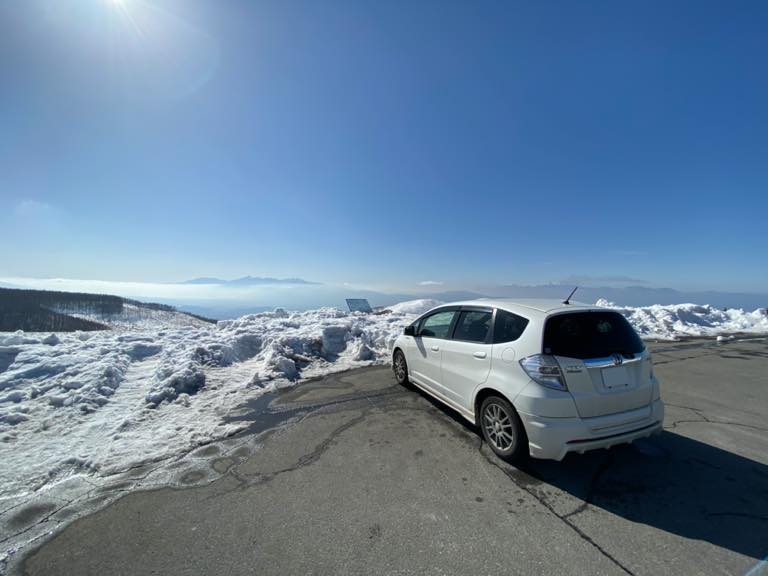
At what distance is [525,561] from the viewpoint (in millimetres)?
2373

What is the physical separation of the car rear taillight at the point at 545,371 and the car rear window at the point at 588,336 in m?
0.10

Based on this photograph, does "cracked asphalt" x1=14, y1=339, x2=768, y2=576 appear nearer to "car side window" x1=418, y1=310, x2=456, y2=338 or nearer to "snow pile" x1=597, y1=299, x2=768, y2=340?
"car side window" x1=418, y1=310, x2=456, y2=338

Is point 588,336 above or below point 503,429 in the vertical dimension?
above

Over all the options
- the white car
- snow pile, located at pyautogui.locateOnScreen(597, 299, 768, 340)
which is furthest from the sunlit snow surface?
snow pile, located at pyautogui.locateOnScreen(597, 299, 768, 340)

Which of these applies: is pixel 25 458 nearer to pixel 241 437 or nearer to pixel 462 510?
pixel 241 437

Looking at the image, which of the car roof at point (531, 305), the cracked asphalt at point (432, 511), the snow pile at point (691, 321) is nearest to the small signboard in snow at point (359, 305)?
the snow pile at point (691, 321)

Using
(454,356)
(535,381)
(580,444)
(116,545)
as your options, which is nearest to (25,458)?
(116,545)

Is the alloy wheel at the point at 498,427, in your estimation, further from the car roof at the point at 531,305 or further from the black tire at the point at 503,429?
the car roof at the point at 531,305

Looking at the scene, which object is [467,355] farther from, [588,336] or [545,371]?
[588,336]

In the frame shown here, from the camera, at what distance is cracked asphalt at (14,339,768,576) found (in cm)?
241

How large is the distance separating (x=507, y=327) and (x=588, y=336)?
2.82 feet

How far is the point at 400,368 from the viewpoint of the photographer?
6.41 meters

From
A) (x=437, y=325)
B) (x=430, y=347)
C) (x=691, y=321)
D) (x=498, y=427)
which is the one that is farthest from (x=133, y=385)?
(x=691, y=321)

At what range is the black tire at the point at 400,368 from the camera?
6258 millimetres
